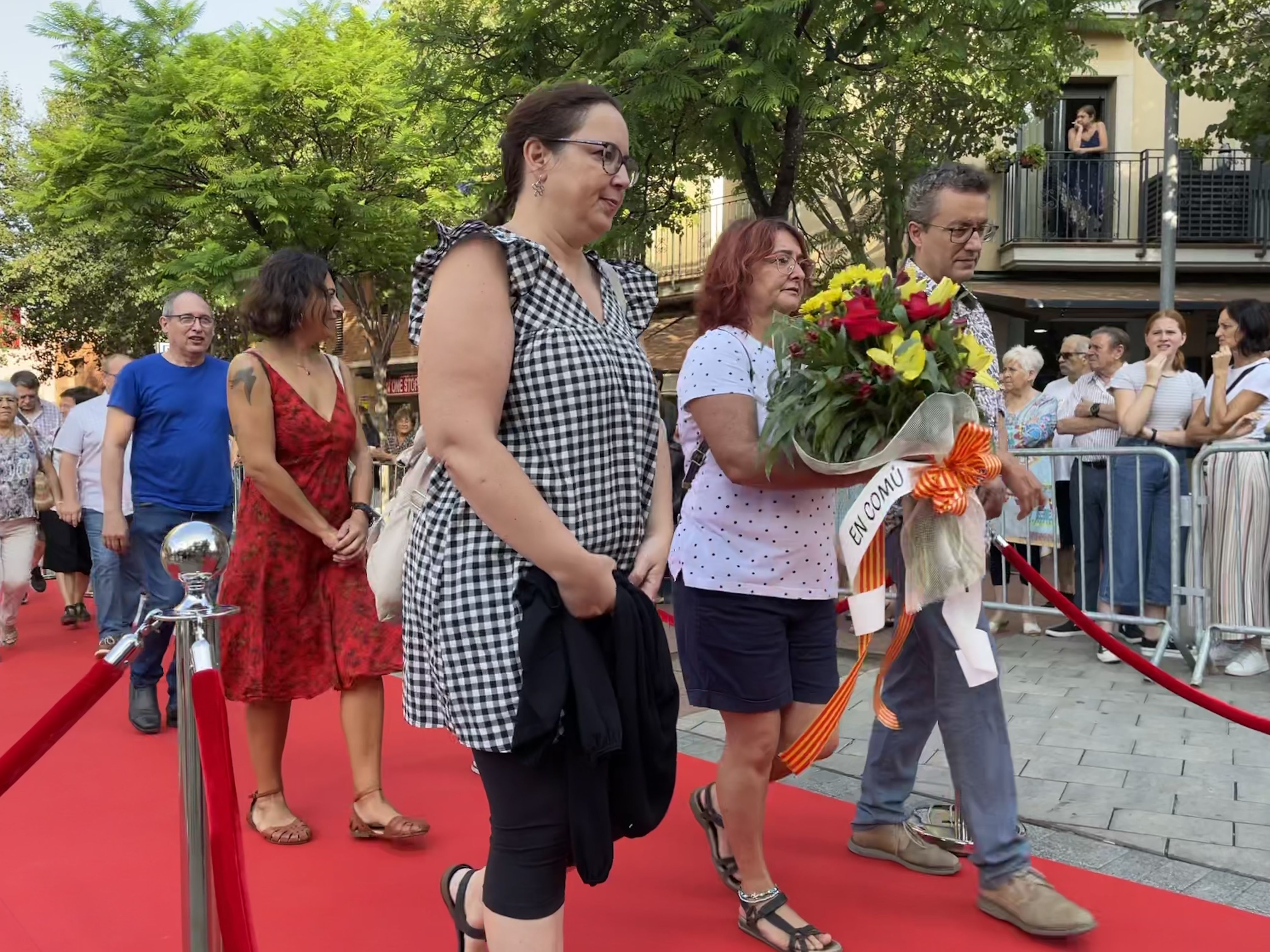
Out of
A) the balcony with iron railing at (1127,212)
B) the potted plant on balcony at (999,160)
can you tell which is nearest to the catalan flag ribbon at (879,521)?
the potted plant on balcony at (999,160)

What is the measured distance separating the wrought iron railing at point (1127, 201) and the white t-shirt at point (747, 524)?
16817 millimetres

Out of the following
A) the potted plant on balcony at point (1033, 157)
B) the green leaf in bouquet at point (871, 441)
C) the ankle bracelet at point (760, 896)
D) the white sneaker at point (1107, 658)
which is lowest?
the white sneaker at point (1107, 658)

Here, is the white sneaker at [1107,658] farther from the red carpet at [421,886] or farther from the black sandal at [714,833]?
the black sandal at [714,833]

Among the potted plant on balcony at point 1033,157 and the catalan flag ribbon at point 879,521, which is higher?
the potted plant on balcony at point 1033,157

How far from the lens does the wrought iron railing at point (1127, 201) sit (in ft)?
61.5

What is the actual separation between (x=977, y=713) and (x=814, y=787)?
1.47 metres

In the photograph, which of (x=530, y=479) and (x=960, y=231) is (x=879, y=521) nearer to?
(x=960, y=231)

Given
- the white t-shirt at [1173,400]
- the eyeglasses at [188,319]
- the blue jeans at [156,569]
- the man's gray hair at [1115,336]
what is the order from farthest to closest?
the man's gray hair at [1115,336] < the white t-shirt at [1173,400] < the blue jeans at [156,569] < the eyeglasses at [188,319]

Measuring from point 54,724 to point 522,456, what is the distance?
113 cm

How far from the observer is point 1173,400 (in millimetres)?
6973

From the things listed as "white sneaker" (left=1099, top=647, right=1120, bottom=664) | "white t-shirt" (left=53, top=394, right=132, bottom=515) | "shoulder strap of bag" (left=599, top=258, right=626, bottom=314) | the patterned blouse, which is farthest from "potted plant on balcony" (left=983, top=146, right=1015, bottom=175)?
"shoulder strap of bag" (left=599, top=258, right=626, bottom=314)

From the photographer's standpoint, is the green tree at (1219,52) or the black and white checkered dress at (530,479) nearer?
the black and white checkered dress at (530,479)

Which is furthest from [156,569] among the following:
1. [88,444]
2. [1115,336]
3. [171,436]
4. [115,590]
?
[1115,336]

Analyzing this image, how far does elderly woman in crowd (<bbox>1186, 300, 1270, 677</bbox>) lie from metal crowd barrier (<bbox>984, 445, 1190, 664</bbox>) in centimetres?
17
